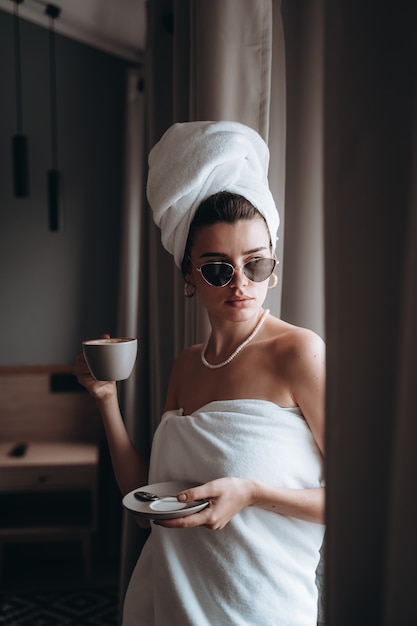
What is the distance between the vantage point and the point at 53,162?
3693mm

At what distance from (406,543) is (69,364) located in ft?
11.1

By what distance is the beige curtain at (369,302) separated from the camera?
1.57 feet

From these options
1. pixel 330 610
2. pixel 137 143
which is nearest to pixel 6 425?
pixel 137 143

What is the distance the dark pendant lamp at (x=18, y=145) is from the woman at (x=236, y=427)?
1989mm

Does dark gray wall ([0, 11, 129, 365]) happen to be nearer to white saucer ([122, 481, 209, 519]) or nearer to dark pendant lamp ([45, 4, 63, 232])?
dark pendant lamp ([45, 4, 63, 232])

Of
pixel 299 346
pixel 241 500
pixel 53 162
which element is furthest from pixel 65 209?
pixel 241 500

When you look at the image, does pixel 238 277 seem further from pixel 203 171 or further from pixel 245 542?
pixel 245 542

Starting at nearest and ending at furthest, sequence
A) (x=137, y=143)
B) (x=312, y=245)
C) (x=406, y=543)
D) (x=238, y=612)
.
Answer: (x=406, y=543), (x=238, y=612), (x=312, y=245), (x=137, y=143)

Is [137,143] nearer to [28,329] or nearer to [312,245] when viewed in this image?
[28,329]

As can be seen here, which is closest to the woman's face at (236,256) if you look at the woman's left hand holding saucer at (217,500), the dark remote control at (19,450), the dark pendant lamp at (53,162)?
the woman's left hand holding saucer at (217,500)

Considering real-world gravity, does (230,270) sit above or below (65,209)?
below

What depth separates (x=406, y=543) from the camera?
47cm

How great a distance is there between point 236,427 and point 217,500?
12cm

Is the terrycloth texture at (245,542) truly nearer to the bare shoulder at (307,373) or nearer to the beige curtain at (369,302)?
the bare shoulder at (307,373)
